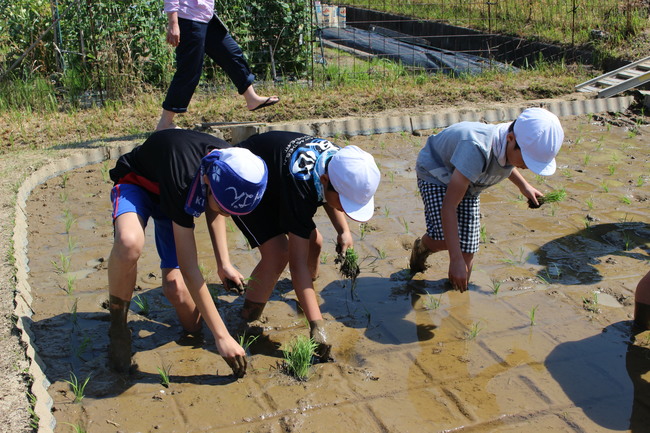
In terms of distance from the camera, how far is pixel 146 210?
3.43 m

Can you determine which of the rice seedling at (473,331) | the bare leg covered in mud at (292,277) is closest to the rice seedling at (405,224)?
the bare leg covered in mud at (292,277)

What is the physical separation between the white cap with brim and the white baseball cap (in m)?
0.84

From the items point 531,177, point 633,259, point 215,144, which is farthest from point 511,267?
point 215,144

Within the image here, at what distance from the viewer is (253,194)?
294 cm

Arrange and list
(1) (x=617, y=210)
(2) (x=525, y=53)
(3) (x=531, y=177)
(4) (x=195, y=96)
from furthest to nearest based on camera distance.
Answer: (2) (x=525, y=53), (4) (x=195, y=96), (3) (x=531, y=177), (1) (x=617, y=210)

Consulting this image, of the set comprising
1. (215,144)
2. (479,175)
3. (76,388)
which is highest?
(215,144)

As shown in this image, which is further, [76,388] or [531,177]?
[531,177]

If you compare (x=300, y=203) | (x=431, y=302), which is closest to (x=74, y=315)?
(x=300, y=203)

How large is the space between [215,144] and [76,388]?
127 cm

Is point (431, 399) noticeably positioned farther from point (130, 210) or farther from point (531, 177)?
point (531, 177)

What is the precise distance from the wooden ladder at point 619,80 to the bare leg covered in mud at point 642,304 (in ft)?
15.7

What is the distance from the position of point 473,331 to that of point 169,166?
1798mm

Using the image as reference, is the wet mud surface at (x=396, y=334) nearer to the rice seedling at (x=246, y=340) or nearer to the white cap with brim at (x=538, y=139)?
the rice seedling at (x=246, y=340)

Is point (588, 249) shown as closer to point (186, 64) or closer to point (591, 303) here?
point (591, 303)
